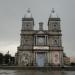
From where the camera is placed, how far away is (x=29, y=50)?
Answer: 5469cm

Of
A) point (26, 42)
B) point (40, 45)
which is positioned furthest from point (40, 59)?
point (26, 42)

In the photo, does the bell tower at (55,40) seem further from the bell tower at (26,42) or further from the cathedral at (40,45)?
the bell tower at (26,42)

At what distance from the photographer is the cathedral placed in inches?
2133

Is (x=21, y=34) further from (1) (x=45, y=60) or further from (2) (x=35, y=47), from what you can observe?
(1) (x=45, y=60)

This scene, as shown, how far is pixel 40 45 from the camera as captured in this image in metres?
54.7

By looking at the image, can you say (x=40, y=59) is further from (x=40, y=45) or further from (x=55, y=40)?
(x=55, y=40)

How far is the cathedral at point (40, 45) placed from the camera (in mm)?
54188

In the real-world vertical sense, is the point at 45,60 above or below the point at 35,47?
below

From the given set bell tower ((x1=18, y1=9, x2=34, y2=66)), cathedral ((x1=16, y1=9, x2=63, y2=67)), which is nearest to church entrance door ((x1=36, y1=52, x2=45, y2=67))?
cathedral ((x1=16, y1=9, x2=63, y2=67))

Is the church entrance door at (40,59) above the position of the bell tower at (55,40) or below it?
below

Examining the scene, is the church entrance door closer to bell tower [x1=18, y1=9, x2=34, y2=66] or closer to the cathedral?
the cathedral

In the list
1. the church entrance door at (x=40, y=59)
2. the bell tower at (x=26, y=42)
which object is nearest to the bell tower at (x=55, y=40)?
the church entrance door at (x=40, y=59)

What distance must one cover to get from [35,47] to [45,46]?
282cm

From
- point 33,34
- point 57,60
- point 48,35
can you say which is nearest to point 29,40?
point 33,34
